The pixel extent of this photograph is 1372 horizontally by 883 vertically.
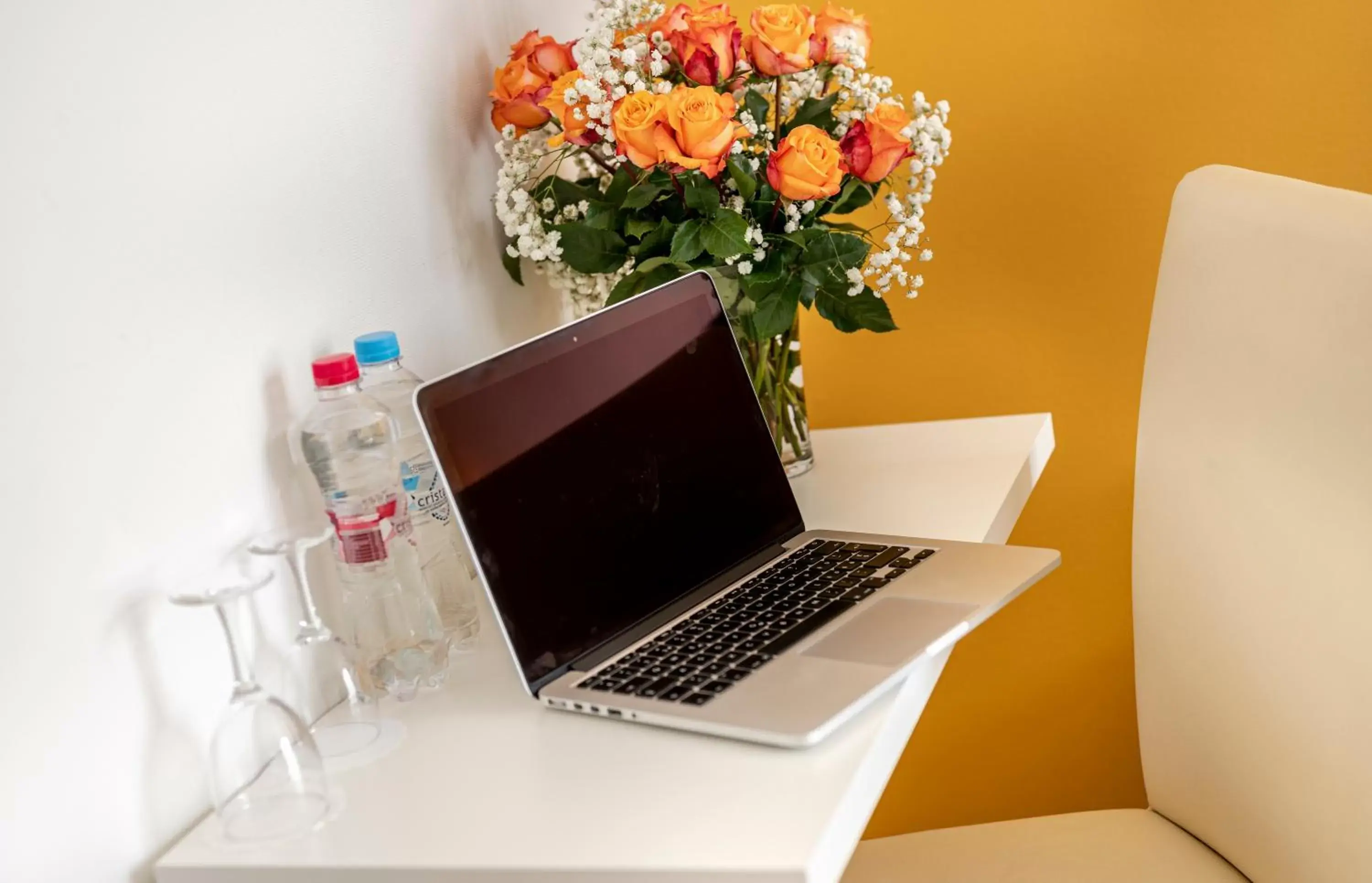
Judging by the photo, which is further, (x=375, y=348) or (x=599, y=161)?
(x=599, y=161)

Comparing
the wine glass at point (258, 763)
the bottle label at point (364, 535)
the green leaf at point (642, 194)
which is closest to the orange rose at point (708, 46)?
the green leaf at point (642, 194)

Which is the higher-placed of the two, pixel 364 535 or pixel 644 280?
pixel 644 280

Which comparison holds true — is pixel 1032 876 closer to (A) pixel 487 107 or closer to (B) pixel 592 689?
(B) pixel 592 689

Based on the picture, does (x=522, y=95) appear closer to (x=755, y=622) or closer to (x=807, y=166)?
(x=807, y=166)

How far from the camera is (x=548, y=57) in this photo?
123cm

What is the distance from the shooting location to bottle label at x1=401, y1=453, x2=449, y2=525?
1020mm

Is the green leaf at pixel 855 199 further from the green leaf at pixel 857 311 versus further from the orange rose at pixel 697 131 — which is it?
the orange rose at pixel 697 131

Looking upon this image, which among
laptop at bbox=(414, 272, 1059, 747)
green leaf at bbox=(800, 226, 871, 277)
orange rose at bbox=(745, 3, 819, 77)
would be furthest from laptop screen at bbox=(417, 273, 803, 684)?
orange rose at bbox=(745, 3, 819, 77)

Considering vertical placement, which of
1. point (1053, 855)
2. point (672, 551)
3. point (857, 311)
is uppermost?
point (857, 311)

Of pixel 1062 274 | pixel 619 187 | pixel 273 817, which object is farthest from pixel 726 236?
pixel 1062 274

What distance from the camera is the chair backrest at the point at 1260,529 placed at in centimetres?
86

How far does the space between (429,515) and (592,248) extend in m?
0.33

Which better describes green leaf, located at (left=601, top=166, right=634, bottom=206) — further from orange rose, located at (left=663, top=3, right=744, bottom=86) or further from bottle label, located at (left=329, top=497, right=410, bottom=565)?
bottle label, located at (left=329, top=497, right=410, bottom=565)

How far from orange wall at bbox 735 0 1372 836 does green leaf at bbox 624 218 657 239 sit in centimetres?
65
